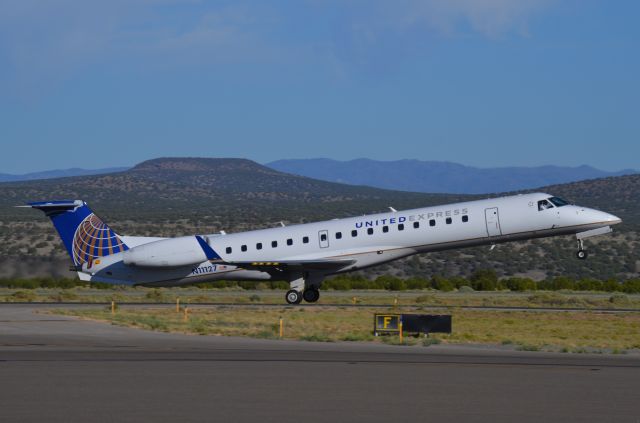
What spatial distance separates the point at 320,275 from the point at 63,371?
20.7 meters

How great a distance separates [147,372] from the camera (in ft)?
59.8

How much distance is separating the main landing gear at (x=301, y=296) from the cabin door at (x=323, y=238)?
2134 millimetres

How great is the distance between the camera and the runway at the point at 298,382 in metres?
14.2

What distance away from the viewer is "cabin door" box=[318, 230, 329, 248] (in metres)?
37.8

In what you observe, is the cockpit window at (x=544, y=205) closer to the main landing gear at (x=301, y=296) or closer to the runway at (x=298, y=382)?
the main landing gear at (x=301, y=296)

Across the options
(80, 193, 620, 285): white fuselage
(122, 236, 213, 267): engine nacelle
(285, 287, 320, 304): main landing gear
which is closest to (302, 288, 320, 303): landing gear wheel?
(285, 287, 320, 304): main landing gear

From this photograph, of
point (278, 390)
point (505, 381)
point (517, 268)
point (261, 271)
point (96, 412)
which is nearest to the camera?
point (96, 412)

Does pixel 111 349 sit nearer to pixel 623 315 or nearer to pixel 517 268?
pixel 623 315

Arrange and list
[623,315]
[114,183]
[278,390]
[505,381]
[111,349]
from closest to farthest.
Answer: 1. [278,390]
2. [505,381]
3. [111,349]
4. [623,315]
5. [114,183]

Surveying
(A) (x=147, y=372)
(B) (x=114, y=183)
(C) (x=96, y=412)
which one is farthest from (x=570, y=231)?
(B) (x=114, y=183)

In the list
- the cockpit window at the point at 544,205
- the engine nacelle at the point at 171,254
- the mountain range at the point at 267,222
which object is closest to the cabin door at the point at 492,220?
the cockpit window at the point at 544,205

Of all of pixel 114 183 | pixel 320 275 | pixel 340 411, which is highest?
pixel 114 183

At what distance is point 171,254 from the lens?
3794 cm

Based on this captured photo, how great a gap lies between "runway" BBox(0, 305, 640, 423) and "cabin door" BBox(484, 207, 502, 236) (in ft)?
41.5
